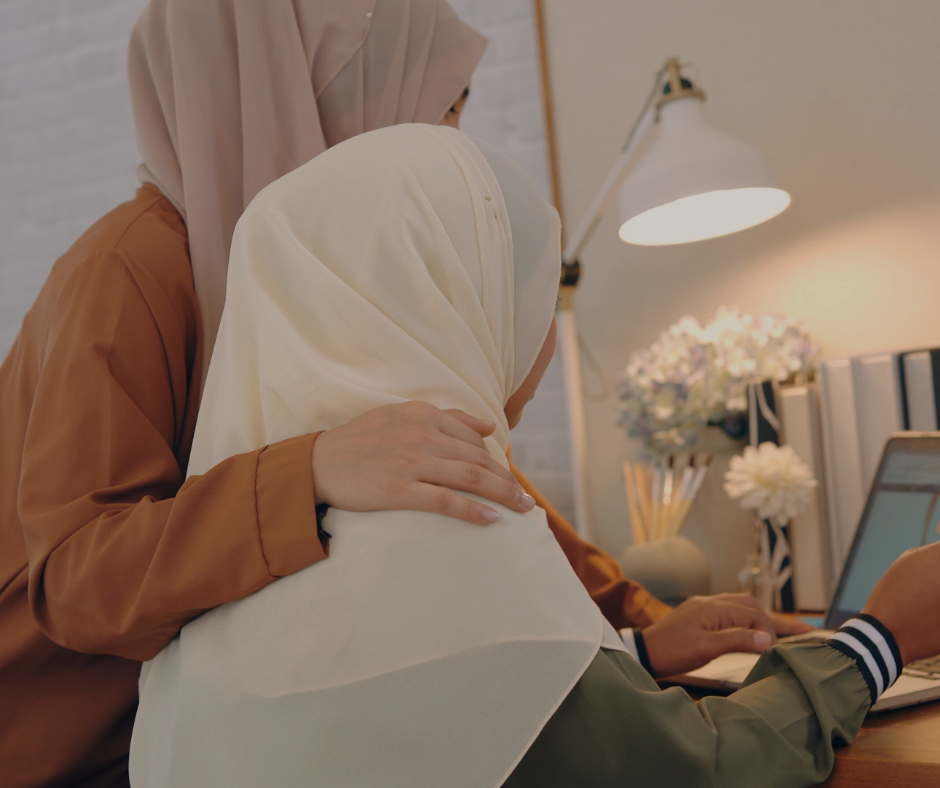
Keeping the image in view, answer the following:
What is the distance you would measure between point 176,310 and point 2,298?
149 cm

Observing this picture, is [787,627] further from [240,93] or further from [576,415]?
[240,93]

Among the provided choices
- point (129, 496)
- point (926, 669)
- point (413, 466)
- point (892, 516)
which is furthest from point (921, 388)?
point (129, 496)

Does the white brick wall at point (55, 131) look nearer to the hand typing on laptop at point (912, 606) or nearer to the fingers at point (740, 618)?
the fingers at point (740, 618)

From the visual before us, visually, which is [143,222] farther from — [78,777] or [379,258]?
[78,777]

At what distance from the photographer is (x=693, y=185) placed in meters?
1.04

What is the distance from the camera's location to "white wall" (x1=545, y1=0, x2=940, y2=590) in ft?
4.15

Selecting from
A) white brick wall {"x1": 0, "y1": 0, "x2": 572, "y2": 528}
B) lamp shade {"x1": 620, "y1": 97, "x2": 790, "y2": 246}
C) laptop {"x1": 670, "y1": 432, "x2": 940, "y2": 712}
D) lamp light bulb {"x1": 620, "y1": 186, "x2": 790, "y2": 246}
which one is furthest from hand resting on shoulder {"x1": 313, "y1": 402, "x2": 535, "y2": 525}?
white brick wall {"x1": 0, "y1": 0, "x2": 572, "y2": 528}

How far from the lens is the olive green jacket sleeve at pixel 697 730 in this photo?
1.62 feet

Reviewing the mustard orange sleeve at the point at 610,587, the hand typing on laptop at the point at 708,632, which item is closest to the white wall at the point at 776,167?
the mustard orange sleeve at the point at 610,587

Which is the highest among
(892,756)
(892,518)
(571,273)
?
(571,273)

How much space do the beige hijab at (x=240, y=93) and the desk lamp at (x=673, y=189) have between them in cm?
37

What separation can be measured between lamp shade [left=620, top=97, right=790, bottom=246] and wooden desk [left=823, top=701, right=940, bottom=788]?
2.21 ft

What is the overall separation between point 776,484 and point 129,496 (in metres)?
0.89

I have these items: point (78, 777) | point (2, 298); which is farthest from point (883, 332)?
point (2, 298)
